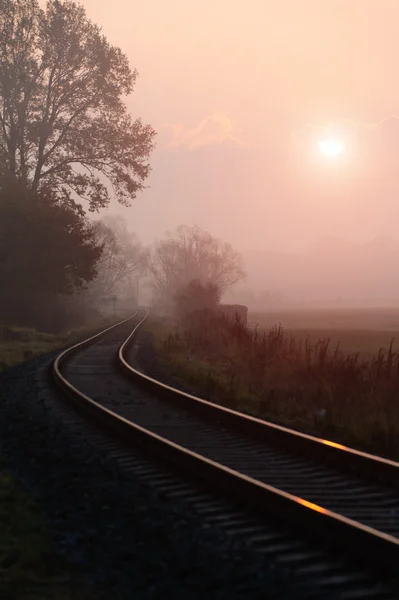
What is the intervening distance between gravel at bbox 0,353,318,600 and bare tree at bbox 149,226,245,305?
8157 centimetres

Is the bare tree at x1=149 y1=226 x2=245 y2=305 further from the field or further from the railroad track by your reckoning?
the railroad track

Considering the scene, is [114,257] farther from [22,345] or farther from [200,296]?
[22,345]

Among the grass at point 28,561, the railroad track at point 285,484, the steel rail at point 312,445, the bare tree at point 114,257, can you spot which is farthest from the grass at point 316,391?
the bare tree at point 114,257

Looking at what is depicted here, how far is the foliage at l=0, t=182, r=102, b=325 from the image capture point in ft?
118

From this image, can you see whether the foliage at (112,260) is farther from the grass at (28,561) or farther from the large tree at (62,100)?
the grass at (28,561)

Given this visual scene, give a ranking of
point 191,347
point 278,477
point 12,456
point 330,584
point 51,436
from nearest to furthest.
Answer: point 330,584, point 278,477, point 12,456, point 51,436, point 191,347

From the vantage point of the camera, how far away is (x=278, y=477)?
22.4 ft

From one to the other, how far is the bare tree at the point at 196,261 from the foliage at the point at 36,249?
5020 cm

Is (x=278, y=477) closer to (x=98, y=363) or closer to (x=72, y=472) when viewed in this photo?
(x=72, y=472)

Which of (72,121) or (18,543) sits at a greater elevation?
(72,121)

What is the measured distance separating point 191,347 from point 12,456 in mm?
17180

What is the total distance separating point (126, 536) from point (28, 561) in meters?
0.78

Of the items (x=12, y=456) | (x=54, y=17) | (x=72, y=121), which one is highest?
(x=54, y=17)

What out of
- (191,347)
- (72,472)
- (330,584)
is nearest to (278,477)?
(72,472)
